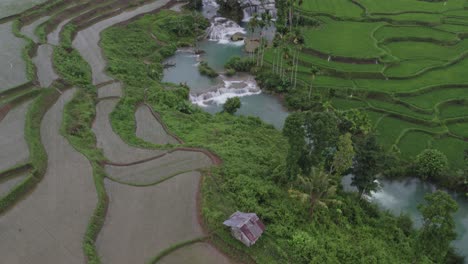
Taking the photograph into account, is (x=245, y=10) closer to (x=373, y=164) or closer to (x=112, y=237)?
(x=373, y=164)

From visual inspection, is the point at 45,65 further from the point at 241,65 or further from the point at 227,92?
the point at 241,65

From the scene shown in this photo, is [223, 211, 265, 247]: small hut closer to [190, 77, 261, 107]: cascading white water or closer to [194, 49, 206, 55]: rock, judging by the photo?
[190, 77, 261, 107]: cascading white water

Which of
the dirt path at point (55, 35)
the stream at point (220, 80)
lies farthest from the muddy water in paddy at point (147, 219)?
the dirt path at point (55, 35)

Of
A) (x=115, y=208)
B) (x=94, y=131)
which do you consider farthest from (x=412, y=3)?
(x=115, y=208)

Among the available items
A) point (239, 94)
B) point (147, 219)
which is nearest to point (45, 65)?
point (239, 94)

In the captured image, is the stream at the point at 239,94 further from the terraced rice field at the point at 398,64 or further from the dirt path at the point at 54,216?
the dirt path at the point at 54,216

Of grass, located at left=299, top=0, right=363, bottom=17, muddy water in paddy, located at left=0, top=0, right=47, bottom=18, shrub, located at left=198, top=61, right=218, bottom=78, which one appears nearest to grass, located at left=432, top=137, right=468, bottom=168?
shrub, located at left=198, top=61, right=218, bottom=78
